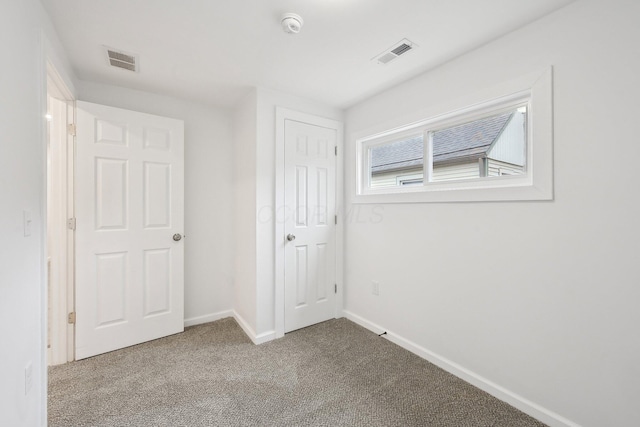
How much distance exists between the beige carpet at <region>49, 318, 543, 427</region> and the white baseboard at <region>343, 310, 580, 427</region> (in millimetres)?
45

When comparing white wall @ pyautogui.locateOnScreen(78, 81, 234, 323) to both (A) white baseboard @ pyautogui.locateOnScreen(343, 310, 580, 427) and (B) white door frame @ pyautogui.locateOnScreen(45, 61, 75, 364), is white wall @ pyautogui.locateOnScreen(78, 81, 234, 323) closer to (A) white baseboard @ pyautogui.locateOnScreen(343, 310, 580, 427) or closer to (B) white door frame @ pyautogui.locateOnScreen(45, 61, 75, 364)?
(B) white door frame @ pyautogui.locateOnScreen(45, 61, 75, 364)

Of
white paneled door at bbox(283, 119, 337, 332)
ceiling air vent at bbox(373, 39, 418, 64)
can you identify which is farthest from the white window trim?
white paneled door at bbox(283, 119, 337, 332)

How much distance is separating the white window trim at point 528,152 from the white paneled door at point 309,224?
73cm

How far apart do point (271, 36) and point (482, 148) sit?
1656 millimetres

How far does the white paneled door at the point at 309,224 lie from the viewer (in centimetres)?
256

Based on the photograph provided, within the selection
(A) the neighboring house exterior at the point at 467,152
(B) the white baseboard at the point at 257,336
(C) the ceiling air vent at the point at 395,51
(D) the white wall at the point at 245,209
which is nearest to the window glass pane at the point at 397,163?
→ (A) the neighboring house exterior at the point at 467,152

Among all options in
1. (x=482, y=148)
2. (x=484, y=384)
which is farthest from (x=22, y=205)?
(x=484, y=384)

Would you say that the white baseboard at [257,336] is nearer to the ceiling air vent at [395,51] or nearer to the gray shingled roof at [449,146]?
the gray shingled roof at [449,146]

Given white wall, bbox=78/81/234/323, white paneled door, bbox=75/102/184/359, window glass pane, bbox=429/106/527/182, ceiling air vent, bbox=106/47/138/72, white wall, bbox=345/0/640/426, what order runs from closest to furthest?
white wall, bbox=345/0/640/426 < window glass pane, bbox=429/106/527/182 < ceiling air vent, bbox=106/47/138/72 < white paneled door, bbox=75/102/184/359 < white wall, bbox=78/81/234/323

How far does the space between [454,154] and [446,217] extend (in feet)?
1.71

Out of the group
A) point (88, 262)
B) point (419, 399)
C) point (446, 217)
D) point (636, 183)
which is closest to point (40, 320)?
point (88, 262)

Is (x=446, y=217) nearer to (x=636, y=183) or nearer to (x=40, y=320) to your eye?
(x=636, y=183)

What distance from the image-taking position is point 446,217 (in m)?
2.00

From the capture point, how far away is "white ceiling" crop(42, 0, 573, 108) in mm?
1434
